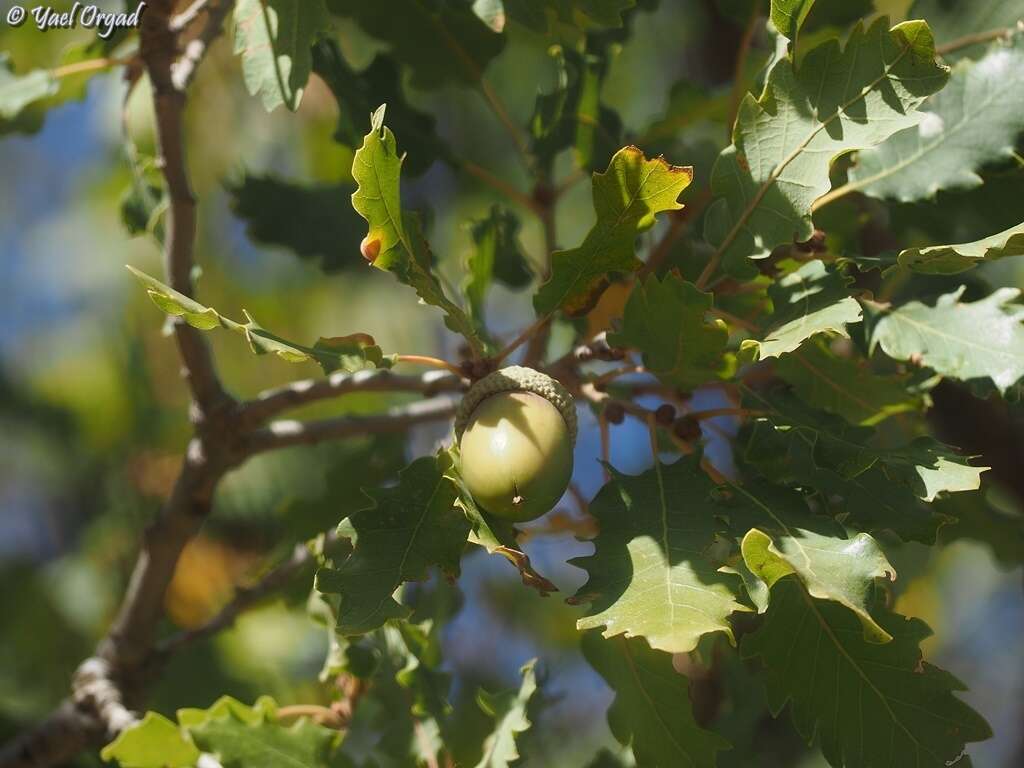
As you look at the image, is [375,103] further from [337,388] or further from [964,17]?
[964,17]

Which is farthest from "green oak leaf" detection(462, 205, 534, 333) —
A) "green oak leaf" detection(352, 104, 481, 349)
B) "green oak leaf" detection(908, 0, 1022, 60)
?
"green oak leaf" detection(908, 0, 1022, 60)

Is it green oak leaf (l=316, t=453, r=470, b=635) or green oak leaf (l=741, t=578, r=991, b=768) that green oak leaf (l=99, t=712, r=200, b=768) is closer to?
green oak leaf (l=316, t=453, r=470, b=635)

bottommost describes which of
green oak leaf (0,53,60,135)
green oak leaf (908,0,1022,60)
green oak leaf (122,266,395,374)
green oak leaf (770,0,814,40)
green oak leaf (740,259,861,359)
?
green oak leaf (740,259,861,359)

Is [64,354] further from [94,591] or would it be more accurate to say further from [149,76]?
[149,76]

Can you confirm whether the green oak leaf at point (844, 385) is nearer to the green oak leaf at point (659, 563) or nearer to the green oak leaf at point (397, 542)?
the green oak leaf at point (659, 563)

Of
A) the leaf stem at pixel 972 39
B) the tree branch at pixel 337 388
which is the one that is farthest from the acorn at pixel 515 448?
the leaf stem at pixel 972 39

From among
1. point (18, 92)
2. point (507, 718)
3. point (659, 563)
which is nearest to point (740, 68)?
point (659, 563)
